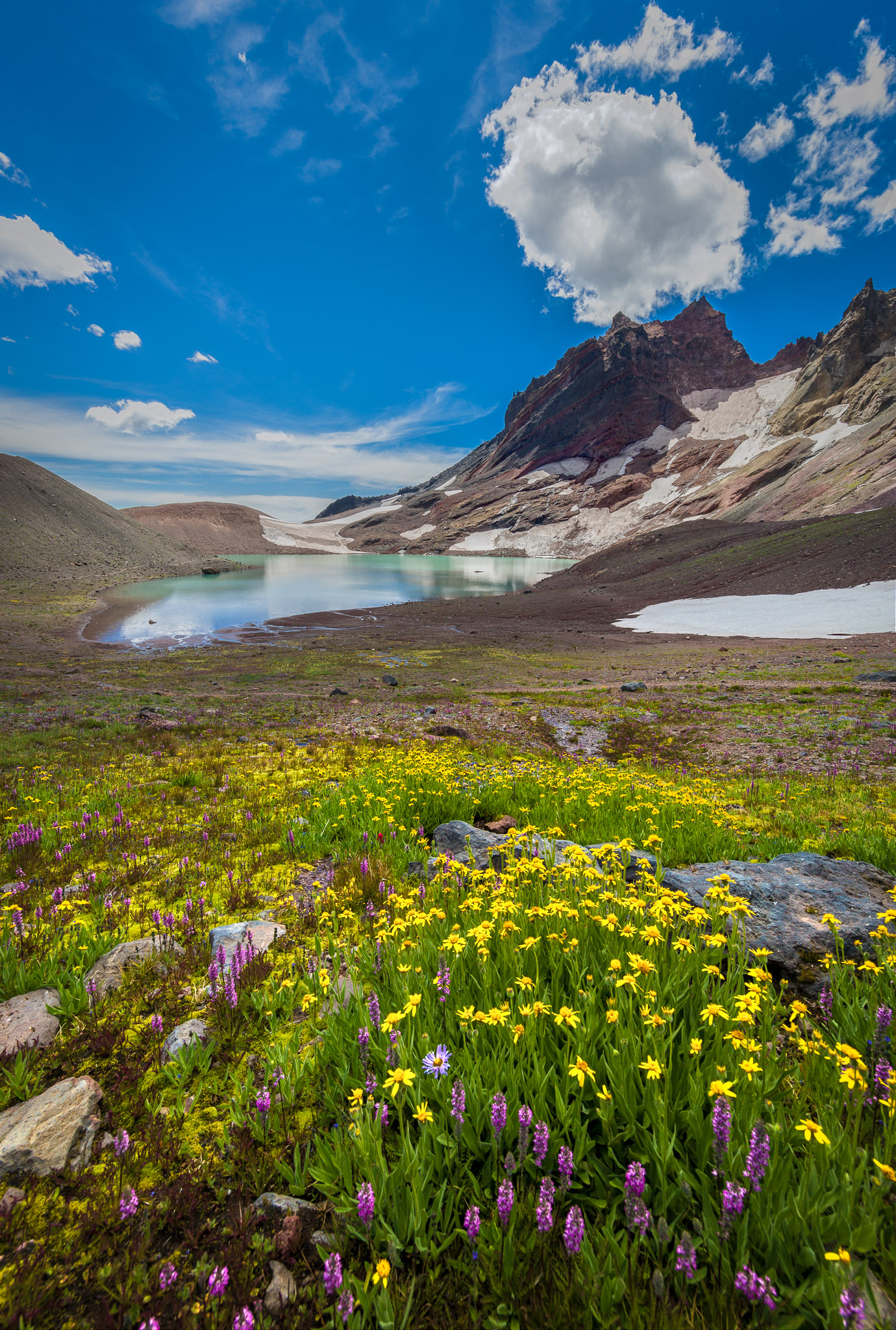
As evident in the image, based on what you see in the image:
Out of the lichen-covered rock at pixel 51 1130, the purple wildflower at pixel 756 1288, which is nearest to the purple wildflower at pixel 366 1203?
the purple wildflower at pixel 756 1288

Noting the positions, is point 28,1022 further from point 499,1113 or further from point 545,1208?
point 545,1208

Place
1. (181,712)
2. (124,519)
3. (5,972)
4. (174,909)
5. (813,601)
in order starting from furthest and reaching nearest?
(124,519) < (813,601) < (181,712) < (174,909) < (5,972)

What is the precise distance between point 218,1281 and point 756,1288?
6.48 ft

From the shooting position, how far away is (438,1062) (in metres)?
2.59

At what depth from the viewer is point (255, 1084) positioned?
3057 mm

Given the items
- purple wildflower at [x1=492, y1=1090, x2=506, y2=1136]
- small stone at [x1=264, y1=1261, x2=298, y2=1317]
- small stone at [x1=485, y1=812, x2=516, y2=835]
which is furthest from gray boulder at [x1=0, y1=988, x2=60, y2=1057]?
small stone at [x1=485, y1=812, x2=516, y2=835]

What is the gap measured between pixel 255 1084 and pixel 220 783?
7093mm

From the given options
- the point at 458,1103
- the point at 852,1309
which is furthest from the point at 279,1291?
the point at 852,1309

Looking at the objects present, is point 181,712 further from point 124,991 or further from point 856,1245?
point 856,1245

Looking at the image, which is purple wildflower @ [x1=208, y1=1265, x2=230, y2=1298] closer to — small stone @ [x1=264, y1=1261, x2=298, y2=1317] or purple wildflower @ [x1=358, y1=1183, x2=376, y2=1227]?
small stone @ [x1=264, y1=1261, x2=298, y2=1317]

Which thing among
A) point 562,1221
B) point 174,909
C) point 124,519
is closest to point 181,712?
point 174,909

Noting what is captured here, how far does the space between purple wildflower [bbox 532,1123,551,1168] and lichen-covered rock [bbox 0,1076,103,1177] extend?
2288mm

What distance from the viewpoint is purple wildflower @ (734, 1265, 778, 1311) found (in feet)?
5.70

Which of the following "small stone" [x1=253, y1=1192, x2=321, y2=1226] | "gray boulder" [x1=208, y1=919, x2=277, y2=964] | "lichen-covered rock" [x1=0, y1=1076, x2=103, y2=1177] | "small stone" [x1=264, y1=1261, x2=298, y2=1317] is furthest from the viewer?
"gray boulder" [x1=208, y1=919, x2=277, y2=964]
